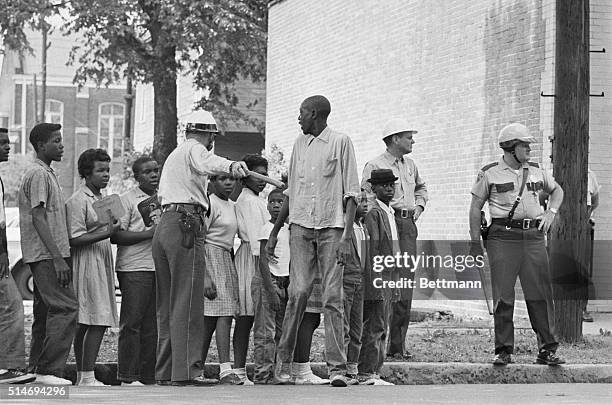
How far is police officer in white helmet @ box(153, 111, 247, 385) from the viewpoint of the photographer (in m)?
9.60

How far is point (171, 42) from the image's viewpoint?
2991 centimetres

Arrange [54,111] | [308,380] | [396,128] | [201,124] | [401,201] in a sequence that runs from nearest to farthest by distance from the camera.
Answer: [201,124], [308,380], [396,128], [401,201], [54,111]

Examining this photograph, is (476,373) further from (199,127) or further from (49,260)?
(49,260)

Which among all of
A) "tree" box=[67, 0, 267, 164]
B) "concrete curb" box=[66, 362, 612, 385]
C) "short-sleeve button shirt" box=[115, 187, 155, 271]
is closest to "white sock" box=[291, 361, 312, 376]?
"concrete curb" box=[66, 362, 612, 385]

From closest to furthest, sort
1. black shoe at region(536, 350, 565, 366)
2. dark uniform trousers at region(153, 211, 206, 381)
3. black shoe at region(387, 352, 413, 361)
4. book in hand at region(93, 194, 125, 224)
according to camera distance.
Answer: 1. dark uniform trousers at region(153, 211, 206, 381)
2. book in hand at region(93, 194, 125, 224)
3. black shoe at region(536, 350, 565, 366)
4. black shoe at region(387, 352, 413, 361)

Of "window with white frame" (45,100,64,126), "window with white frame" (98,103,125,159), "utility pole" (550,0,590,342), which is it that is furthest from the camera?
"window with white frame" (98,103,125,159)

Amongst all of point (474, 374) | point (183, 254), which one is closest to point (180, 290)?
point (183, 254)

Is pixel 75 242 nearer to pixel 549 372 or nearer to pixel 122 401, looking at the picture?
pixel 122 401

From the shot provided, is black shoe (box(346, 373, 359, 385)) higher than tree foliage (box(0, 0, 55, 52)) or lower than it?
lower

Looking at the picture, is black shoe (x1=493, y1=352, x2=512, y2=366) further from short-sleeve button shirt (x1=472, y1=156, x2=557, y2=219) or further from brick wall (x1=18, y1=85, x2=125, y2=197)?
brick wall (x1=18, y1=85, x2=125, y2=197)

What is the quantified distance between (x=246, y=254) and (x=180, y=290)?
0.95m

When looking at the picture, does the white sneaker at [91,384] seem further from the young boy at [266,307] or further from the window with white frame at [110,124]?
the window with white frame at [110,124]

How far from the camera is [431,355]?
11.6 metres

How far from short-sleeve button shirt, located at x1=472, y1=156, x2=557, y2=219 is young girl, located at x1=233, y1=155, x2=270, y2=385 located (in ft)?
6.43
